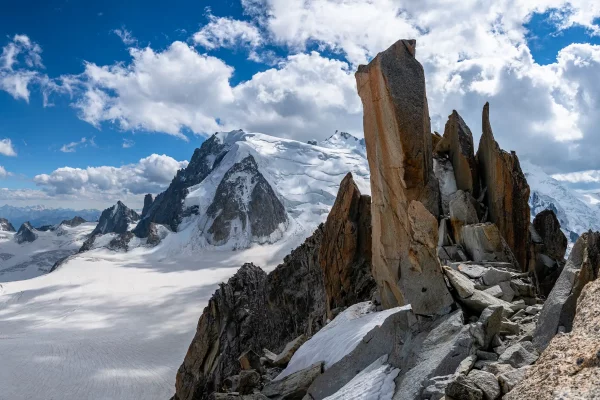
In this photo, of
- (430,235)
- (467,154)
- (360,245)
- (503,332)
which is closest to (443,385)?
(503,332)

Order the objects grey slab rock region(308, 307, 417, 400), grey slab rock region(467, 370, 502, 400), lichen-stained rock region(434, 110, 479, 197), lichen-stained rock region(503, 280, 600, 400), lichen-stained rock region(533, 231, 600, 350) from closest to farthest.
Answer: lichen-stained rock region(503, 280, 600, 400), grey slab rock region(467, 370, 502, 400), lichen-stained rock region(533, 231, 600, 350), grey slab rock region(308, 307, 417, 400), lichen-stained rock region(434, 110, 479, 197)

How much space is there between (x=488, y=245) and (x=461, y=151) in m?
5.65

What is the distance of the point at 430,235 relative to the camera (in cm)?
1178

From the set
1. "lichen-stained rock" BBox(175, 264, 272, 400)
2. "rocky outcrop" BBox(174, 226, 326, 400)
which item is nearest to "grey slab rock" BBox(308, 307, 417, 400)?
"rocky outcrop" BBox(174, 226, 326, 400)

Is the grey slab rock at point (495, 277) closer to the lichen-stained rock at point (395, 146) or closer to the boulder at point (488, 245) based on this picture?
the boulder at point (488, 245)

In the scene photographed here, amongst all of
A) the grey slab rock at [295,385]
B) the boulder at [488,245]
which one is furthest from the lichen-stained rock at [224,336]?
the boulder at [488,245]

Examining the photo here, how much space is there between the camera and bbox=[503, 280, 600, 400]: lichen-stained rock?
446 cm

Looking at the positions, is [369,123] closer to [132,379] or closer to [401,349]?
[401,349]

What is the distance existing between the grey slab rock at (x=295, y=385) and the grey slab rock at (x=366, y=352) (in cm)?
53

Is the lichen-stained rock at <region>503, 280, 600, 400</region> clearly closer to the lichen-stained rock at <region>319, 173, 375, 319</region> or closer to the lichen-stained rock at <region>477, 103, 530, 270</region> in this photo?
the lichen-stained rock at <region>477, 103, 530, 270</region>

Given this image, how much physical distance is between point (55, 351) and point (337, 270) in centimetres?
7444

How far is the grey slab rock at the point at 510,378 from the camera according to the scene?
642 centimetres

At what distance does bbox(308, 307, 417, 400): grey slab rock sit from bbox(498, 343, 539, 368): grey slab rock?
3.15 meters

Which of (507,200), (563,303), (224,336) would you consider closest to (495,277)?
(563,303)
